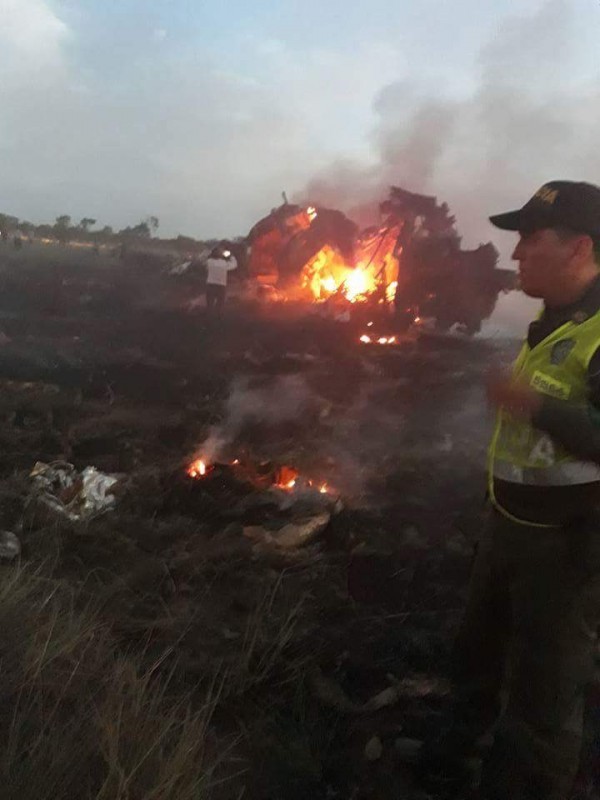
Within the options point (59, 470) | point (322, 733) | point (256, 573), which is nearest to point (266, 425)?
point (59, 470)

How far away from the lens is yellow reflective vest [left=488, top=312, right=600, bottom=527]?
1.94 m

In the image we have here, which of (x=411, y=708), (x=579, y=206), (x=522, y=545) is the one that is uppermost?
(x=579, y=206)

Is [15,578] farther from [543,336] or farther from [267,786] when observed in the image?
[543,336]

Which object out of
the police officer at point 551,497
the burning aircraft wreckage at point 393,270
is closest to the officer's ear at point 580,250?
the police officer at point 551,497

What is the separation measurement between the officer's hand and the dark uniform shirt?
0.08 feet

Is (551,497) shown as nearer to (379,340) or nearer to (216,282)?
(379,340)

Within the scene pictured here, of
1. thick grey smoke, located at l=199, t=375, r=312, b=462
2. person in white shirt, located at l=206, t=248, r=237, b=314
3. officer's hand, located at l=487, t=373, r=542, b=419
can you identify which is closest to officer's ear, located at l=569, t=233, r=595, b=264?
officer's hand, located at l=487, t=373, r=542, b=419

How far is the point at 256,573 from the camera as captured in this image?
3936mm

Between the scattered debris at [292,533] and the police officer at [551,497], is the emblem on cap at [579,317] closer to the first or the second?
the police officer at [551,497]

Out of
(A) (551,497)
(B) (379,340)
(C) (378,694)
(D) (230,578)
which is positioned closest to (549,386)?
(A) (551,497)

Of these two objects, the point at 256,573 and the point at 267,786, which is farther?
the point at 256,573

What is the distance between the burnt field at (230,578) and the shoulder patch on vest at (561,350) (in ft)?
5.47

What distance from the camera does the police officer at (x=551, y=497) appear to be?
1.93 meters

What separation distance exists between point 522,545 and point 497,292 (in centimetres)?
1245
